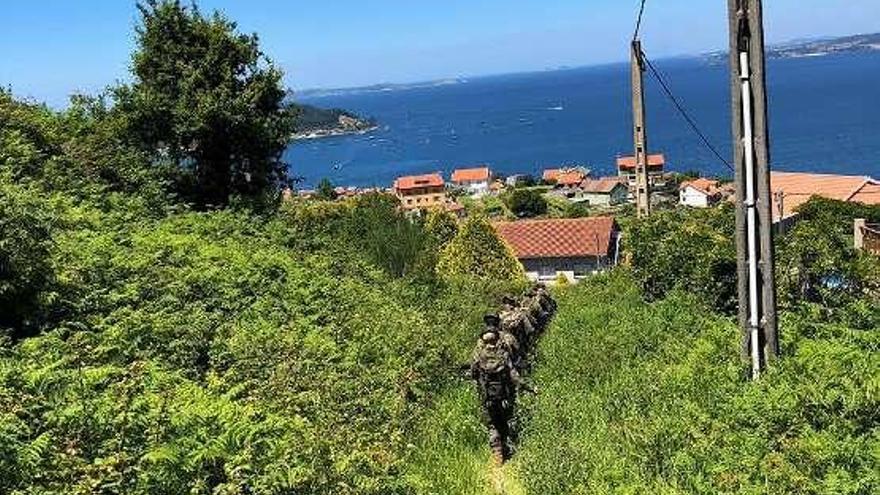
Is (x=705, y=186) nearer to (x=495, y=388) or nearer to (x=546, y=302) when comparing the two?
(x=546, y=302)

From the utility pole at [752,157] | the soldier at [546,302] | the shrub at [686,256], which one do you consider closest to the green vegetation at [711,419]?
the utility pole at [752,157]

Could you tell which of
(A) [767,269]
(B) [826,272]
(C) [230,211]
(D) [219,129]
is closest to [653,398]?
(A) [767,269]

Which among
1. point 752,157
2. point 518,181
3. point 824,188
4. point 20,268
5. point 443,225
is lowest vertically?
point 518,181

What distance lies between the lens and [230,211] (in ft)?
50.0

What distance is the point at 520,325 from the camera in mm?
11539

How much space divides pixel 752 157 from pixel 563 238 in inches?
2188

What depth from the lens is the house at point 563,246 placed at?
199 ft

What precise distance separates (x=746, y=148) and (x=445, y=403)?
4.24 m

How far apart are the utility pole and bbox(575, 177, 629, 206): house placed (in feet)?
300

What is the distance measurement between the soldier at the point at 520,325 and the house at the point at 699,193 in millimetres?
72913

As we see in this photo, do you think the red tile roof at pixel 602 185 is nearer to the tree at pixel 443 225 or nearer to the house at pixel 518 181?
the house at pixel 518 181

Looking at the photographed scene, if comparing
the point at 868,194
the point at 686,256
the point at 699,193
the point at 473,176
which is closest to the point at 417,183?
the point at 473,176

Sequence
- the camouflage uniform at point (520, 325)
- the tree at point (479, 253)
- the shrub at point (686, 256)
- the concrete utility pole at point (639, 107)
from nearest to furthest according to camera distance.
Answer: the camouflage uniform at point (520, 325)
the shrub at point (686, 256)
the concrete utility pole at point (639, 107)
the tree at point (479, 253)

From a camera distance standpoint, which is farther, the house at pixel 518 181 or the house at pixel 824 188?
the house at pixel 518 181
